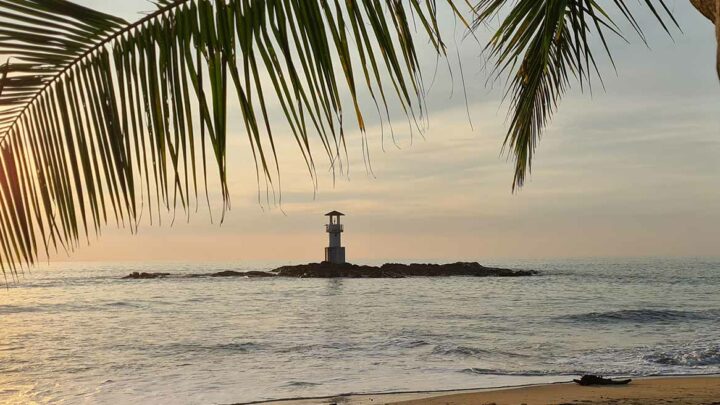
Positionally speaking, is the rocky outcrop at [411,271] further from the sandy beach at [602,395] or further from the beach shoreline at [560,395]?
the sandy beach at [602,395]

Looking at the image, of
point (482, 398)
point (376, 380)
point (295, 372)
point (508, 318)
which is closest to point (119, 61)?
point (482, 398)

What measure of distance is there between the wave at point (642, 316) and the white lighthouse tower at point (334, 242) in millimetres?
27490

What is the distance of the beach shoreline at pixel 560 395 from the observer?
30.0ft

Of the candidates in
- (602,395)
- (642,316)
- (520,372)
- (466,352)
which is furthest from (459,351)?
(642,316)

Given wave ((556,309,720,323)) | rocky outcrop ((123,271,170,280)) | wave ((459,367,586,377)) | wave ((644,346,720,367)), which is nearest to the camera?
wave ((459,367,586,377))

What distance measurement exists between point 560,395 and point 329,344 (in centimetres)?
942

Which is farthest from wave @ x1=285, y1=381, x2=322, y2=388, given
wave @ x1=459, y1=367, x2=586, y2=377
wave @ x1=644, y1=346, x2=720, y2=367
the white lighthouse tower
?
the white lighthouse tower

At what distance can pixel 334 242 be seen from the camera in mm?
57531

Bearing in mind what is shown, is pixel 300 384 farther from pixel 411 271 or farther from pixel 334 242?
pixel 411 271

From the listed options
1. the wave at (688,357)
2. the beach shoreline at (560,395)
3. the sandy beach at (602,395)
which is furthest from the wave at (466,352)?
the sandy beach at (602,395)

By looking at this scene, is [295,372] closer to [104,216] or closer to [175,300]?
[104,216]

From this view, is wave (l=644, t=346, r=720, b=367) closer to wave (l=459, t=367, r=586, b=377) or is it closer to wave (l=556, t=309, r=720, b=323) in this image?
wave (l=459, t=367, r=586, b=377)

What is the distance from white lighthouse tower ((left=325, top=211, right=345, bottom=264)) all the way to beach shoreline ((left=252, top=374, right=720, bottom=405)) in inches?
1693

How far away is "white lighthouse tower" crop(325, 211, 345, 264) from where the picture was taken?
179ft
